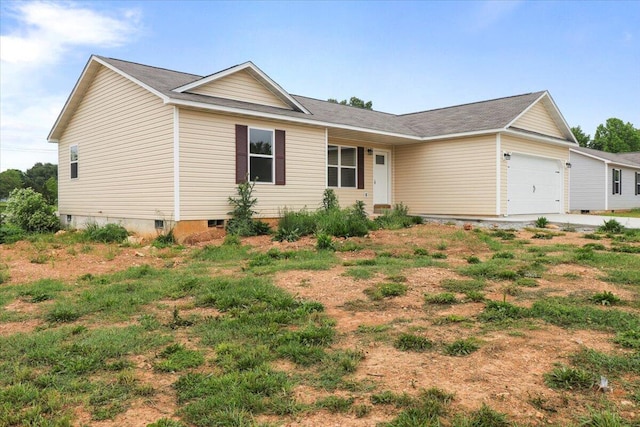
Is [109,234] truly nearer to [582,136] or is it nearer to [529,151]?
[529,151]

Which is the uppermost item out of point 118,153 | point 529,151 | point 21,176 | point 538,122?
point 21,176

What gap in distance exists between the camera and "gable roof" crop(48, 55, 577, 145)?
11445 millimetres

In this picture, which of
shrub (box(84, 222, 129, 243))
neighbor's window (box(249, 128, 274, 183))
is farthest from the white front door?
shrub (box(84, 222, 129, 243))

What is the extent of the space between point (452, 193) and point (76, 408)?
1477cm

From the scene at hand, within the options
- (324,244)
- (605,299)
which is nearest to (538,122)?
(324,244)

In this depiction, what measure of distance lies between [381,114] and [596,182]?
14.0 meters

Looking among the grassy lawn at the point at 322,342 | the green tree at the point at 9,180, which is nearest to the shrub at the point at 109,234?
the grassy lawn at the point at 322,342

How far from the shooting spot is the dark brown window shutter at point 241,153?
11852mm

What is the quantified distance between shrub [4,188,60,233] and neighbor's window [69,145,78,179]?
1.40 meters

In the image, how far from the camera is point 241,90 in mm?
12586

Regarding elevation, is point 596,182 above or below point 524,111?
below

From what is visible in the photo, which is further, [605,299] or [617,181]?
[617,181]

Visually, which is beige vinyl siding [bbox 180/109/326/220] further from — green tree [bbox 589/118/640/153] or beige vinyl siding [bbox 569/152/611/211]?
green tree [bbox 589/118/640/153]

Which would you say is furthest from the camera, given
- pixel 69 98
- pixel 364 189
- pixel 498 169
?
pixel 364 189
